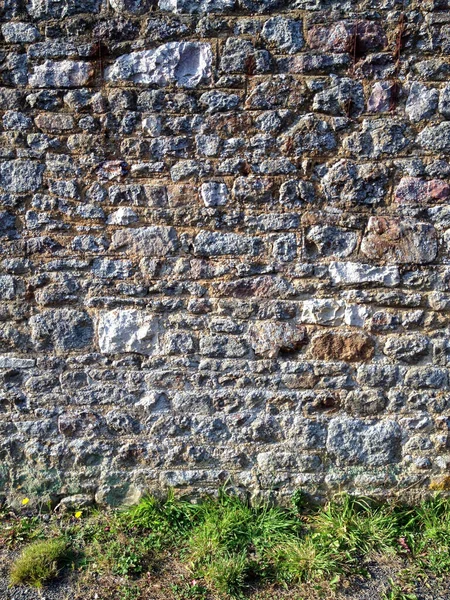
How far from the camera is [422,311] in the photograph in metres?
2.93

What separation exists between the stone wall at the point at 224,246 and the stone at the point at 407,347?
0.01m

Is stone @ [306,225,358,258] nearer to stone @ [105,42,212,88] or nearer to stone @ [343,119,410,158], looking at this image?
stone @ [343,119,410,158]

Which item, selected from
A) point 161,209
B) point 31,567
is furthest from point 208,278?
point 31,567

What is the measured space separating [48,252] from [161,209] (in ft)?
2.32

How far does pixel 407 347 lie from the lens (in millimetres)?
2939

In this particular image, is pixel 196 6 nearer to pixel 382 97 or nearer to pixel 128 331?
pixel 382 97

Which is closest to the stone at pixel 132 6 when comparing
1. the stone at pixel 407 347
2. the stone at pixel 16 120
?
the stone at pixel 16 120

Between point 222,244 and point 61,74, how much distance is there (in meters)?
1.34

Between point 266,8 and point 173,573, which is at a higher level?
point 266,8

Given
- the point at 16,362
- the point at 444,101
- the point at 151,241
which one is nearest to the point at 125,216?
the point at 151,241

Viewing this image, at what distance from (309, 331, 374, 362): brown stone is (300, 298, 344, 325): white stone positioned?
0.25 feet

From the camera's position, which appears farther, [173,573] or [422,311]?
[422,311]

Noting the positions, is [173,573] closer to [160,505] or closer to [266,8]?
[160,505]

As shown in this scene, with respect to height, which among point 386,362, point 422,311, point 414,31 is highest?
point 414,31
